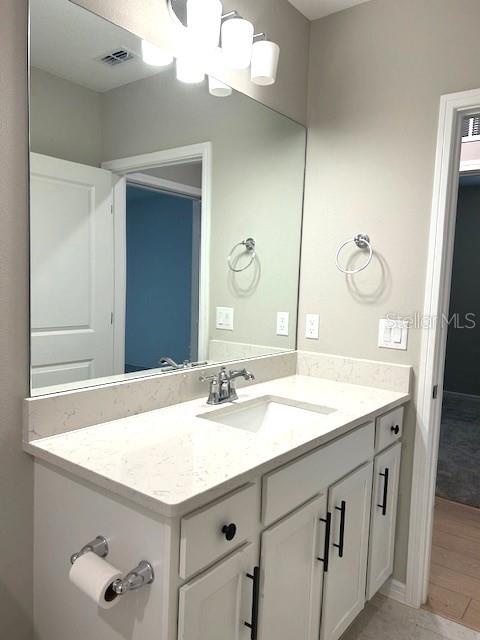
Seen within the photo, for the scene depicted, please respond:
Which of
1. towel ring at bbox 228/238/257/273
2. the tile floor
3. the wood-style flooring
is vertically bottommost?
the tile floor

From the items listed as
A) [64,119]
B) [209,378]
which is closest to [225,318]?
[209,378]

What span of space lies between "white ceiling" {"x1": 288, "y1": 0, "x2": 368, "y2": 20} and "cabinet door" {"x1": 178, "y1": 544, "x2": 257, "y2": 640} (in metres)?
2.17

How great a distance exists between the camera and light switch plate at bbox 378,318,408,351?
6.69 feet

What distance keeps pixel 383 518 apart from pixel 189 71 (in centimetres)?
188

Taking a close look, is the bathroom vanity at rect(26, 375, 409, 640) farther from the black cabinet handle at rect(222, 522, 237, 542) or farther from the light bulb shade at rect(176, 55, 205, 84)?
the light bulb shade at rect(176, 55, 205, 84)

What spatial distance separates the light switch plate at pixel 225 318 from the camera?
2.04 meters

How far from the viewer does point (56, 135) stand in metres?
1.33

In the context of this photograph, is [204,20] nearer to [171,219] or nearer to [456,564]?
[171,219]

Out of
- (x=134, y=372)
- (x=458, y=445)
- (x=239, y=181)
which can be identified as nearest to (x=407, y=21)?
(x=239, y=181)

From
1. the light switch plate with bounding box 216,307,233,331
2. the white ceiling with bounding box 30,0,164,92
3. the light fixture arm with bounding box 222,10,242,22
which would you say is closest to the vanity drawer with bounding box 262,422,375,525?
the light switch plate with bounding box 216,307,233,331

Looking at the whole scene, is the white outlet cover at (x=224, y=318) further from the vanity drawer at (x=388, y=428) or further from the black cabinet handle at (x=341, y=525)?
the black cabinet handle at (x=341, y=525)

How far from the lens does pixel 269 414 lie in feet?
6.21

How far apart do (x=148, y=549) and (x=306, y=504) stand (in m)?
0.57

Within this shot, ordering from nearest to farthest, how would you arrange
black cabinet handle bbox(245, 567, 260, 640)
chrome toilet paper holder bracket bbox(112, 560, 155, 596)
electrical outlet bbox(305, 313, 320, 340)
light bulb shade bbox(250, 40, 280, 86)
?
chrome toilet paper holder bracket bbox(112, 560, 155, 596), black cabinet handle bbox(245, 567, 260, 640), light bulb shade bbox(250, 40, 280, 86), electrical outlet bbox(305, 313, 320, 340)
